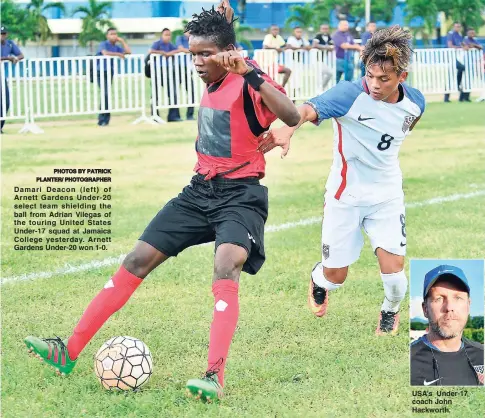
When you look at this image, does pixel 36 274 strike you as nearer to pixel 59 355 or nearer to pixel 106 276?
pixel 106 276

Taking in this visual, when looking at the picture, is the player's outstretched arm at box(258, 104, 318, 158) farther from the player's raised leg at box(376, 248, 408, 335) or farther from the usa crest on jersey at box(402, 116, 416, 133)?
the player's raised leg at box(376, 248, 408, 335)

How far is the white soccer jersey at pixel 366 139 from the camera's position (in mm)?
5895

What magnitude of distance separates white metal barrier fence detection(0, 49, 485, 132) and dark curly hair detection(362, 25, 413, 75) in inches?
509

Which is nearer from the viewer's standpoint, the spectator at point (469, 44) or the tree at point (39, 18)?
the spectator at point (469, 44)

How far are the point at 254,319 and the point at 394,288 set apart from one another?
3.15ft

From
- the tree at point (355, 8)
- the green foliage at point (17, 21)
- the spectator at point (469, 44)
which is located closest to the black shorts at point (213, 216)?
the spectator at point (469, 44)

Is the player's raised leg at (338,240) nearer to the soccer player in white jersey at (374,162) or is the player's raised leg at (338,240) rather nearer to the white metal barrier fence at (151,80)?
the soccer player in white jersey at (374,162)

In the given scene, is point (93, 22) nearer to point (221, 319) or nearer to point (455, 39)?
point (455, 39)

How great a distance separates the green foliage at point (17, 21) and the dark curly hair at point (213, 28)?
52420 millimetres

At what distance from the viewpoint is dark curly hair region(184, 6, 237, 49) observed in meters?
5.33

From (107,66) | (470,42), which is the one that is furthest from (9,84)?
(470,42)

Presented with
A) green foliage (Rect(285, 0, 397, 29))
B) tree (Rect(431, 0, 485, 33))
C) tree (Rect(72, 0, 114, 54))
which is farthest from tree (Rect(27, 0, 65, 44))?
tree (Rect(431, 0, 485, 33))

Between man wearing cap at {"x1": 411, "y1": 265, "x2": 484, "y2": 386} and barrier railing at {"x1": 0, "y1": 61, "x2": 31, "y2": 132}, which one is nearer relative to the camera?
man wearing cap at {"x1": 411, "y1": 265, "x2": 484, "y2": 386}

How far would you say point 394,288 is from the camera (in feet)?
20.3
